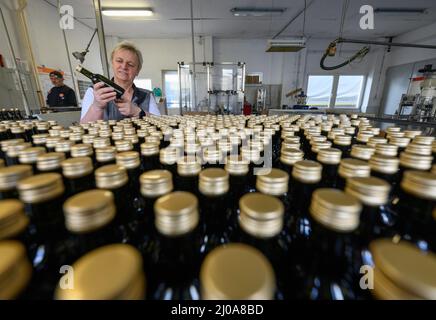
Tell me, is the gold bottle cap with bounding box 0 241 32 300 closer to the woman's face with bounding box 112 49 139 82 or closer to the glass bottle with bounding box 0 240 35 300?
the glass bottle with bounding box 0 240 35 300

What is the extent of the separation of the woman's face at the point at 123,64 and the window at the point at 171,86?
14.3 ft

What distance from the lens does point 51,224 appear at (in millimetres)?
322

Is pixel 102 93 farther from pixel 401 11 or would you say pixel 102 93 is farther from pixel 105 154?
pixel 401 11

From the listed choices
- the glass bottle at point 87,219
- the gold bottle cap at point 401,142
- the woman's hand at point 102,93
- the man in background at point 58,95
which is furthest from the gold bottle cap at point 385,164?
the man in background at point 58,95

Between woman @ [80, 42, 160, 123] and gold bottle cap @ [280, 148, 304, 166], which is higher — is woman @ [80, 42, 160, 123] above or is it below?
above

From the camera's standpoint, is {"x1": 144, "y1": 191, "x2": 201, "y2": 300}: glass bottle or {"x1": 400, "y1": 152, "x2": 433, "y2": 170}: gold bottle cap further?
{"x1": 400, "y1": 152, "x2": 433, "y2": 170}: gold bottle cap

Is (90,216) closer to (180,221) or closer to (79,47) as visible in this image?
(180,221)

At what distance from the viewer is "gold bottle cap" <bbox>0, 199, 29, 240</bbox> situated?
0.77 ft

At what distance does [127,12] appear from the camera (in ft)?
11.5

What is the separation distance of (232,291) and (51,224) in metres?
0.32

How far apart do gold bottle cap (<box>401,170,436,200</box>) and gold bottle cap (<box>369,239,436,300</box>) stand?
6.8 inches

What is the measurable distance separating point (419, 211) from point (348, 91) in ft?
23.2

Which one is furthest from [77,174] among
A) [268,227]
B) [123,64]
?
[123,64]

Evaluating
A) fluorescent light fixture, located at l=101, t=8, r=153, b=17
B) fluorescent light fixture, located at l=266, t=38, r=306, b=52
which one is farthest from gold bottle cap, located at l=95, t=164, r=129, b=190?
fluorescent light fixture, located at l=101, t=8, r=153, b=17
